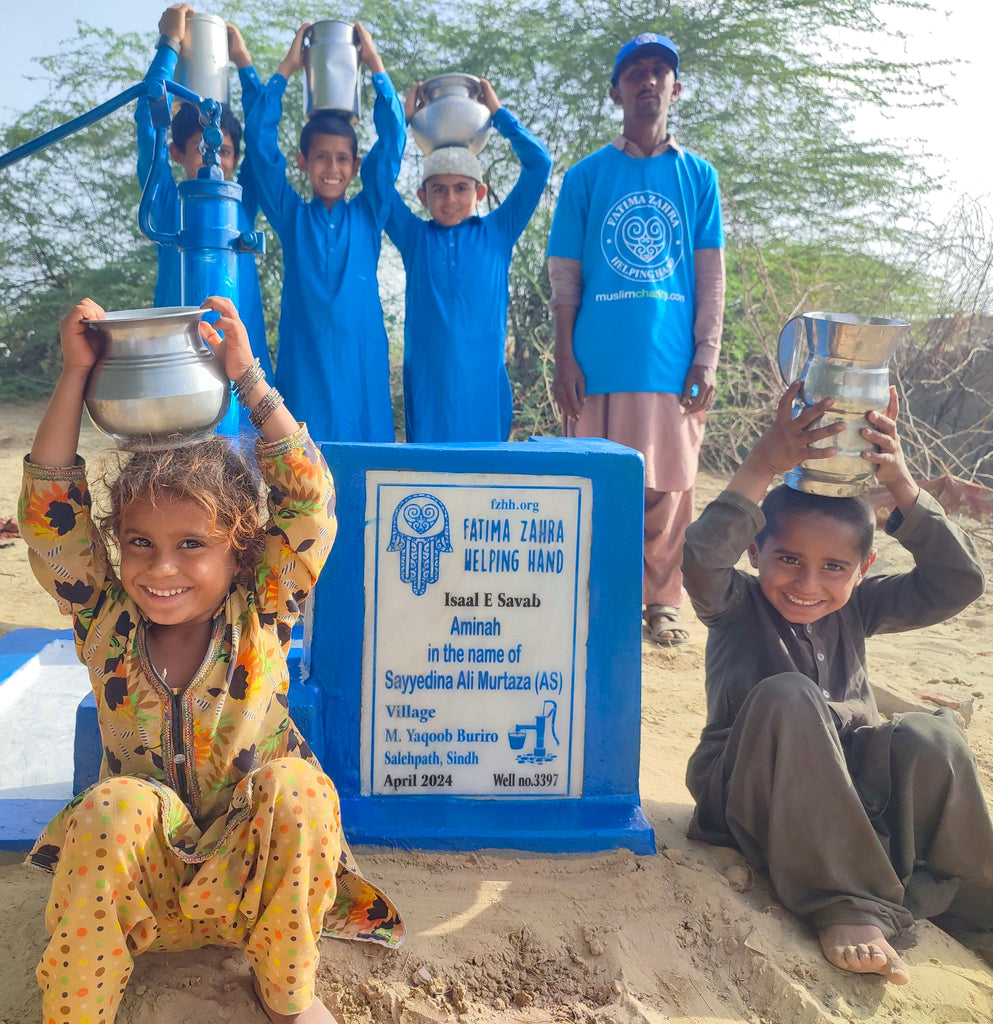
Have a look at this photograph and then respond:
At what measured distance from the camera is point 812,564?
7.20ft

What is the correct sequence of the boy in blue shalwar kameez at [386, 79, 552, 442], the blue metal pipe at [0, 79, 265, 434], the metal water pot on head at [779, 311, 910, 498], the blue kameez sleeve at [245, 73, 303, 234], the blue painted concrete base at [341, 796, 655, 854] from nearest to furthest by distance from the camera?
the metal water pot on head at [779, 311, 910, 498] → the blue painted concrete base at [341, 796, 655, 854] → the blue metal pipe at [0, 79, 265, 434] → the blue kameez sleeve at [245, 73, 303, 234] → the boy in blue shalwar kameez at [386, 79, 552, 442]

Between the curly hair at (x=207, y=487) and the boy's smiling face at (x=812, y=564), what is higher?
the curly hair at (x=207, y=487)

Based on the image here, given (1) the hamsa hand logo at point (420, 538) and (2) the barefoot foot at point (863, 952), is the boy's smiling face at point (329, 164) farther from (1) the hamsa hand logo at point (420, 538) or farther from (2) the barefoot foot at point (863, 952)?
(2) the barefoot foot at point (863, 952)

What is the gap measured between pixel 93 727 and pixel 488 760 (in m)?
0.86

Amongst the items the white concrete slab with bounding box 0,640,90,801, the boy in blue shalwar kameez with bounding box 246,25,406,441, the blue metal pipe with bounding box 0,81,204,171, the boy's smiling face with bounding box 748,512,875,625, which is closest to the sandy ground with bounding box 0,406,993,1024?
the white concrete slab with bounding box 0,640,90,801

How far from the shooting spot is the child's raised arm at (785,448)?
2006mm

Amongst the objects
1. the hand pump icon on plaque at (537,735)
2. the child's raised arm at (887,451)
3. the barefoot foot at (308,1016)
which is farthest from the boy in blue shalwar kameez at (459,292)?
the barefoot foot at (308,1016)

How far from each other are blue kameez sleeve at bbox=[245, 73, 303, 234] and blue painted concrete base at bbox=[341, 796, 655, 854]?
Answer: 2366mm

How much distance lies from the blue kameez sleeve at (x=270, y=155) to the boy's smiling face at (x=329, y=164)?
9 cm

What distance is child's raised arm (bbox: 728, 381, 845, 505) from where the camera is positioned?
79.0 inches

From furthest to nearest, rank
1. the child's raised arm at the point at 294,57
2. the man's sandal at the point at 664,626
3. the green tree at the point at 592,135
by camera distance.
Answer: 1. the green tree at the point at 592,135
2. the man's sandal at the point at 664,626
3. the child's raised arm at the point at 294,57

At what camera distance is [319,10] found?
8.05m

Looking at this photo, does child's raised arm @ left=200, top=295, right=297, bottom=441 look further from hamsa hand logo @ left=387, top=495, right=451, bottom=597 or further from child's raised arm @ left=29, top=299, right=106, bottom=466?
hamsa hand logo @ left=387, top=495, right=451, bottom=597

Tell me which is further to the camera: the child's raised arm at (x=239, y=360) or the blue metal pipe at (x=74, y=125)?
the blue metal pipe at (x=74, y=125)
